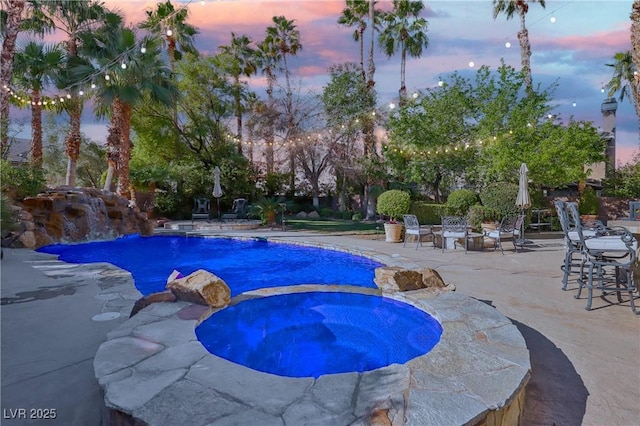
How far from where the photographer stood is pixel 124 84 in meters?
12.5

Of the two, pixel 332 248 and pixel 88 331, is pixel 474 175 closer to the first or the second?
pixel 332 248

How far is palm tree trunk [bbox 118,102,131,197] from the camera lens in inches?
513

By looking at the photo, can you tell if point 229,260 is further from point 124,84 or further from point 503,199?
point 124,84

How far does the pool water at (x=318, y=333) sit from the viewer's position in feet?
10.4

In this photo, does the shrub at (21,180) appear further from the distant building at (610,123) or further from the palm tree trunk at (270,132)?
the distant building at (610,123)

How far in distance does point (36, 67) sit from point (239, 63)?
1065 cm

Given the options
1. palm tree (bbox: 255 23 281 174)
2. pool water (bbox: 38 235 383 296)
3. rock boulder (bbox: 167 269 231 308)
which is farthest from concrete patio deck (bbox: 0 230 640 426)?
palm tree (bbox: 255 23 281 174)

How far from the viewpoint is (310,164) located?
63.2ft

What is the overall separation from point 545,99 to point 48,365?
15.6 meters

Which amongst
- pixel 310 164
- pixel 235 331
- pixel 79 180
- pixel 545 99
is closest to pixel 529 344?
pixel 235 331

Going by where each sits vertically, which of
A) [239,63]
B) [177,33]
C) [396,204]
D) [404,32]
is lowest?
[396,204]

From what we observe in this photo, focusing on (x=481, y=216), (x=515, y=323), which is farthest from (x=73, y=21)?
(x=515, y=323)

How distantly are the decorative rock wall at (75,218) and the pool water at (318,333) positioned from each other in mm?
7494

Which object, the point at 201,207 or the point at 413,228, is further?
the point at 201,207
